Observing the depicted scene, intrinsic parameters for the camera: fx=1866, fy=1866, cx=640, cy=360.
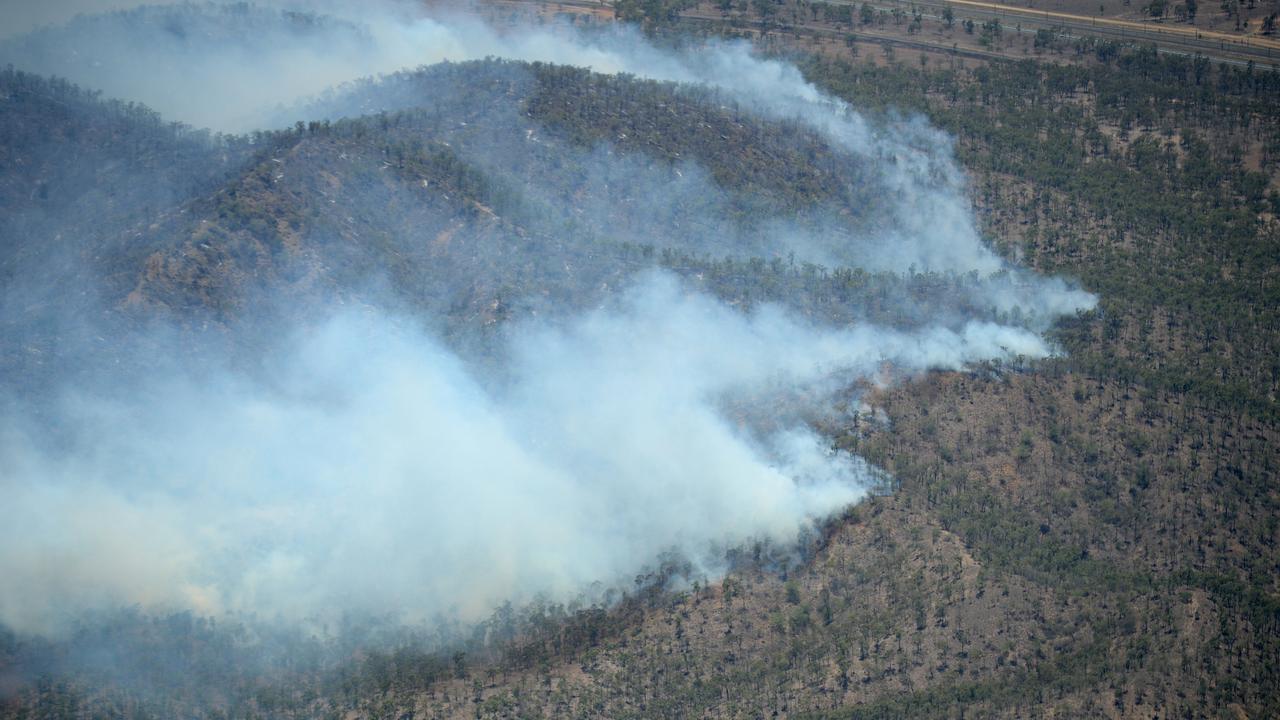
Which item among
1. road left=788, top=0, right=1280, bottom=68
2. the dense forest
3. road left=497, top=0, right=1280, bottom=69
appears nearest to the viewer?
the dense forest

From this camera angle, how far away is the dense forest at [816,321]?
325 ft

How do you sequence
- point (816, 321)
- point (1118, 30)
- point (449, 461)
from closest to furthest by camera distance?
point (449, 461) → point (816, 321) → point (1118, 30)

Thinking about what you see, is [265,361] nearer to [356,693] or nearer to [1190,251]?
[356,693]

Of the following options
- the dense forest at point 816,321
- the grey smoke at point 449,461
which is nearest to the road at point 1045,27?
the dense forest at point 816,321

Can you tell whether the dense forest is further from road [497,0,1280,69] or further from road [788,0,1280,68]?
road [788,0,1280,68]

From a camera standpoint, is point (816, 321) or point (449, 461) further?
point (816, 321)

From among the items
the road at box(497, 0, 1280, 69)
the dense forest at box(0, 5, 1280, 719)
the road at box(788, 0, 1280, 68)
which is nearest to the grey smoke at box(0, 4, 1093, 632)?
the dense forest at box(0, 5, 1280, 719)

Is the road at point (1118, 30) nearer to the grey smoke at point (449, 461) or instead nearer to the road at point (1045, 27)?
the road at point (1045, 27)

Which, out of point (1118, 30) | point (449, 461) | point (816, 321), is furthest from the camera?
point (1118, 30)

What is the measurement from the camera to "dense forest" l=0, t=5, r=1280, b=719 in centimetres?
9894

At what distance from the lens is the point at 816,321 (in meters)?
124

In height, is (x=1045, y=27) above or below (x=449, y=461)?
above

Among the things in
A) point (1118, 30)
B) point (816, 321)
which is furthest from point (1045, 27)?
point (816, 321)

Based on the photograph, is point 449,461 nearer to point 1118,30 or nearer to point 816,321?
point 816,321
